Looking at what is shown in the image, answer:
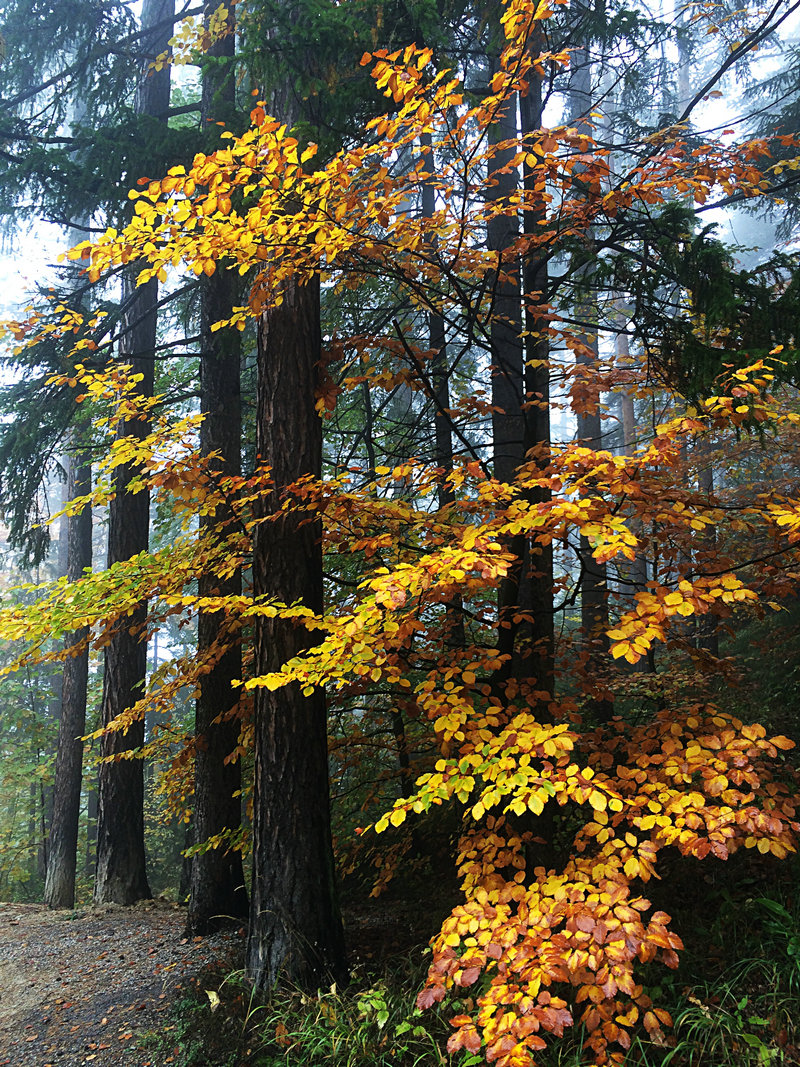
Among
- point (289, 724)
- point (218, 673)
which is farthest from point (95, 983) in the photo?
point (289, 724)

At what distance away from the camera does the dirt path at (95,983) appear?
163 inches

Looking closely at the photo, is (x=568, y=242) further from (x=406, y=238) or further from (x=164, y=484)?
(x=164, y=484)

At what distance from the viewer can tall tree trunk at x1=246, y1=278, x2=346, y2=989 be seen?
4.20 m

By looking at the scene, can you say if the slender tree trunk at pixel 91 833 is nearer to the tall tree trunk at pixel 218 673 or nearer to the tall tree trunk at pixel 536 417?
the tall tree trunk at pixel 218 673

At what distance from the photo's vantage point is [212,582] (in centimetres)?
623

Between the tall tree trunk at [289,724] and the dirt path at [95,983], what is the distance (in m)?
0.80

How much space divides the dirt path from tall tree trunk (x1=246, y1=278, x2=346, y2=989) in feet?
2.63

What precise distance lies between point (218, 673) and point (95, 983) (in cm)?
239

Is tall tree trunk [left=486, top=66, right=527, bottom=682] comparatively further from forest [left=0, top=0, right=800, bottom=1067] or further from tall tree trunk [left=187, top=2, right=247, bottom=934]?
tall tree trunk [left=187, top=2, right=247, bottom=934]

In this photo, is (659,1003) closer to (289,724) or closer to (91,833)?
(289,724)

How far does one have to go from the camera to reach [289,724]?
4375 mm

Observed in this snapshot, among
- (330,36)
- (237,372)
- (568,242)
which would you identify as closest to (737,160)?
(568,242)

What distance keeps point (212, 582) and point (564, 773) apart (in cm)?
419

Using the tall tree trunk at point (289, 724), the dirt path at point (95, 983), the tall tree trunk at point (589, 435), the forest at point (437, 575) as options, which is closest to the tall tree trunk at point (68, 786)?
the forest at point (437, 575)
